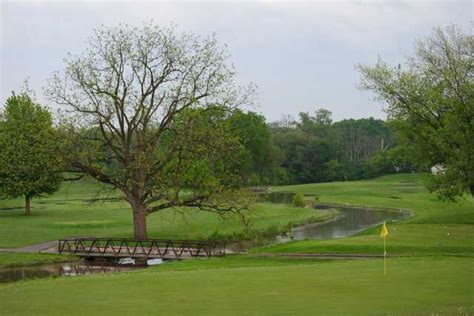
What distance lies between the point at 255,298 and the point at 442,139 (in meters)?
32.4

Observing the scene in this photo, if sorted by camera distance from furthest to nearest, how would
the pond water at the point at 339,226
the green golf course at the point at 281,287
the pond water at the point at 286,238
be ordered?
the pond water at the point at 339,226 < the pond water at the point at 286,238 < the green golf course at the point at 281,287

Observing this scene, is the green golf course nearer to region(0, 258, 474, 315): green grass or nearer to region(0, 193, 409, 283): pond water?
region(0, 258, 474, 315): green grass

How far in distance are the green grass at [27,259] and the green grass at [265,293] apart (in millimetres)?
12884

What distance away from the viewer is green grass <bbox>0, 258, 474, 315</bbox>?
15.4 metres

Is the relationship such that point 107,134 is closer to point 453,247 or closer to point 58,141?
point 58,141

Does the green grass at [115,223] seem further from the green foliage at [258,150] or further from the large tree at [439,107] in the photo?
the green foliage at [258,150]

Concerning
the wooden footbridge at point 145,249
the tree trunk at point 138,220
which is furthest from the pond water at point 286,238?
the tree trunk at point 138,220

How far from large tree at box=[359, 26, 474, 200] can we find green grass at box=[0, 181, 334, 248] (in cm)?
1262

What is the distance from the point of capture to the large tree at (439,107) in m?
44.2

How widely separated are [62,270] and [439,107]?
30.6 m

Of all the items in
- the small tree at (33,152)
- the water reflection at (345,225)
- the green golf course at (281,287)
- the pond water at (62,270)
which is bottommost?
the water reflection at (345,225)

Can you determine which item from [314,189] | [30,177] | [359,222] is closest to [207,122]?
[30,177]

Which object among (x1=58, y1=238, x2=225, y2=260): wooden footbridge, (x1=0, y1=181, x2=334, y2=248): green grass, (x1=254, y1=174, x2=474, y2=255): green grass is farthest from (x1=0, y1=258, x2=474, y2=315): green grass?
(x1=0, y1=181, x2=334, y2=248): green grass

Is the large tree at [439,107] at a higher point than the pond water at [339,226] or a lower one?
higher
